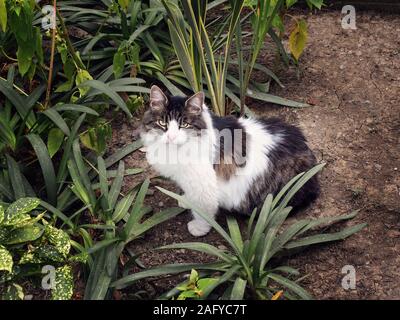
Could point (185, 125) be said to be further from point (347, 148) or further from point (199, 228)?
point (347, 148)

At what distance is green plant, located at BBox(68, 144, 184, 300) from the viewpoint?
2891mm

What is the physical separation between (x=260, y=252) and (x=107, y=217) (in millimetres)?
896

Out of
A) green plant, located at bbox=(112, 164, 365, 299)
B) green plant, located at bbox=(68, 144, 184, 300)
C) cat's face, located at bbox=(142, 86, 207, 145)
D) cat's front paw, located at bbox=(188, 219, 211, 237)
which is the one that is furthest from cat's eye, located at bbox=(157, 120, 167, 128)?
cat's front paw, located at bbox=(188, 219, 211, 237)

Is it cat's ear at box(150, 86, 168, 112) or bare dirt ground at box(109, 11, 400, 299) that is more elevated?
cat's ear at box(150, 86, 168, 112)

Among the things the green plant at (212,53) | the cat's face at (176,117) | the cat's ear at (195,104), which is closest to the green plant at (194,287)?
the cat's face at (176,117)

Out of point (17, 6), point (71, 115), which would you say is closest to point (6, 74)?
point (71, 115)

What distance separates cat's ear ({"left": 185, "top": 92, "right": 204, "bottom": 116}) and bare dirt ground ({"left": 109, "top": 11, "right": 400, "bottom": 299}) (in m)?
0.78

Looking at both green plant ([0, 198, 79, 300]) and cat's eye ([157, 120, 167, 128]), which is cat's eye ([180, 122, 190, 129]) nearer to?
cat's eye ([157, 120, 167, 128])

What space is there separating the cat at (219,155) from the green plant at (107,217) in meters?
0.27

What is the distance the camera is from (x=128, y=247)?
3230mm

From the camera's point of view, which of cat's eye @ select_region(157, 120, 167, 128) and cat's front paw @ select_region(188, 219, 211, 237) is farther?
cat's front paw @ select_region(188, 219, 211, 237)

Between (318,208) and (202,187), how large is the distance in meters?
0.77

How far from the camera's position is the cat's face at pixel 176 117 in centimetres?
285
